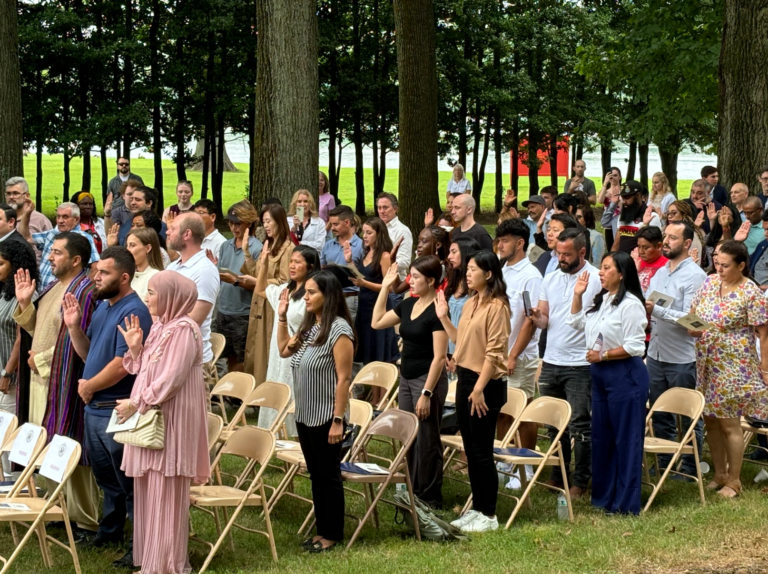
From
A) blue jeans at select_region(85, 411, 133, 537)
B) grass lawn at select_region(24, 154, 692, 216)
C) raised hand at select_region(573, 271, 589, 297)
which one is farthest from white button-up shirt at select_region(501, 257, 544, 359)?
grass lawn at select_region(24, 154, 692, 216)

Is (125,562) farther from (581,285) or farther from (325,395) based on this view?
(581,285)

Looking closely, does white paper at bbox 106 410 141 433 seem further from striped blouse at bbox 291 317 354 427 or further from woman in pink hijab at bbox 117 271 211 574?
striped blouse at bbox 291 317 354 427

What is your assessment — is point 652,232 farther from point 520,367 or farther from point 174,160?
point 174,160

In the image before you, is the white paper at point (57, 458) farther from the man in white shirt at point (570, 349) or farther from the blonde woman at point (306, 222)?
the blonde woman at point (306, 222)

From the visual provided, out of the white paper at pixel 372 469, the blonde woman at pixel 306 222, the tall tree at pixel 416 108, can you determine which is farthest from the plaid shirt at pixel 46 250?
the tall tree at pixel 416 108

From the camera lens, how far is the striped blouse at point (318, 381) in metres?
6.41

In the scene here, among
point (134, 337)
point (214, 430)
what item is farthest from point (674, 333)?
point (134, 337)

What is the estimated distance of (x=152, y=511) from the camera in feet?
19.4

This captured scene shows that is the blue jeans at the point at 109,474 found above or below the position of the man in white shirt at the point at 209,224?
below

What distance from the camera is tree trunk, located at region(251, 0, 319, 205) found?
Answer: 12016 millimetres

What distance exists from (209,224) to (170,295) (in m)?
4.50

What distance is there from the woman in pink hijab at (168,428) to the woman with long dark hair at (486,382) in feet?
6.08

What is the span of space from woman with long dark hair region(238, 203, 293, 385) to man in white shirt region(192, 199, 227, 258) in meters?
0.48

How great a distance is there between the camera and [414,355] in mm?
7398
